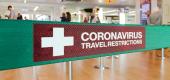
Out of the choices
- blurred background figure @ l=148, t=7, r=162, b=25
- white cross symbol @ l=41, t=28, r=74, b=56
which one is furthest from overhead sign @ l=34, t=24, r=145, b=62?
blurred background figure @ l=148, t=7, r=162, b=25

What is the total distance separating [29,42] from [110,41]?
0.99 meters

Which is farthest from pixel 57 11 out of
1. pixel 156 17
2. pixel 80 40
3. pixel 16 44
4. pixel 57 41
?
pixel 16 44

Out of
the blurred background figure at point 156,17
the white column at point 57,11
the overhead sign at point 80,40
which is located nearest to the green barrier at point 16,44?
the overhead sign at point 80,40

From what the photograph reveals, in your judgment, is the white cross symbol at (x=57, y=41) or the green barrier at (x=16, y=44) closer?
the green barrier at (x=16, y=44)

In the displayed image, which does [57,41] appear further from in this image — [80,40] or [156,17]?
[156,17]

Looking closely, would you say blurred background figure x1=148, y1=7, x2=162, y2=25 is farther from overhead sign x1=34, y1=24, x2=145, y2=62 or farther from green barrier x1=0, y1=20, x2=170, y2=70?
green barrier x1=0, y1=20, x2=170, y2=70

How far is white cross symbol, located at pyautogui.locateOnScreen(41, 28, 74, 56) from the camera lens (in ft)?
6.83

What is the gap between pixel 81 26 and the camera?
7.90ft

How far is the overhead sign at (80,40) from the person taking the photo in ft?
6.78

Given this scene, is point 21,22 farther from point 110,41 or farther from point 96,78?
point 96,78

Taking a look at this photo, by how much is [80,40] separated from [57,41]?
0.28 metres

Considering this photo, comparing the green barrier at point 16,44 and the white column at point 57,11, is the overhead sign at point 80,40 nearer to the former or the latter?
the green barrier at point 16,44

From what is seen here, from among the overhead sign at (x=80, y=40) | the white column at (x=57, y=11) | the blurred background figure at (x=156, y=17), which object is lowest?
the overhead sign at (x=80, y=40)

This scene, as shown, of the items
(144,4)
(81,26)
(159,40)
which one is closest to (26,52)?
(81,26)
